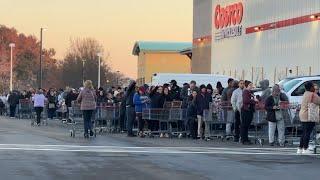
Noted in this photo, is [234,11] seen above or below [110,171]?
above

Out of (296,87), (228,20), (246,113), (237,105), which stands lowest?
(246,113)

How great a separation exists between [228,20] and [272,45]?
9336mm

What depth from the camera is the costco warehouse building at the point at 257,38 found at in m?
45.3

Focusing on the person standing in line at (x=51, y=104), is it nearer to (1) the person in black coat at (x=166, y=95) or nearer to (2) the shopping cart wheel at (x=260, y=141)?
(1) the person in black coat at (x=166, y=95)

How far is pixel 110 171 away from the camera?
13508mm

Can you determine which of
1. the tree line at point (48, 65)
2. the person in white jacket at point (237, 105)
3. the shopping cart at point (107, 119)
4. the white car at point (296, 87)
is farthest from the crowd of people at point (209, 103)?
the tree line at point (48, 65)

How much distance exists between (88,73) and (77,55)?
25.4 feet

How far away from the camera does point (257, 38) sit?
53844 millimetres

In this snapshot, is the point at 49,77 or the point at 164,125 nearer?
the point at 164,125

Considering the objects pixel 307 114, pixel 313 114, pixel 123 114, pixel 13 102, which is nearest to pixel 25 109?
pixel 13 102

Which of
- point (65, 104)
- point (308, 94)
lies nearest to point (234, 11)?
point (65, 104)

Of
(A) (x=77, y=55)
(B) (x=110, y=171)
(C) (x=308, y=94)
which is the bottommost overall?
(B) (x=110, y=171)

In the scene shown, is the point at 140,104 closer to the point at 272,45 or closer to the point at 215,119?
the point at 215,119

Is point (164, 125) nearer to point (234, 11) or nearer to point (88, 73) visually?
point (234, 11)
